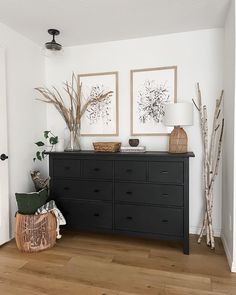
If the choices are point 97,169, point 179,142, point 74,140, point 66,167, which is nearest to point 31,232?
point 66,167

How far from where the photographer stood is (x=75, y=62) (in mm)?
3232

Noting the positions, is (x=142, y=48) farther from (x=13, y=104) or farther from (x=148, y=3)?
(x=13, y=104)

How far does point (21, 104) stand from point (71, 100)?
0.64 m

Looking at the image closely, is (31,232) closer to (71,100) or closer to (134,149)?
(134,149)

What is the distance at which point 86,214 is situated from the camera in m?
2.73

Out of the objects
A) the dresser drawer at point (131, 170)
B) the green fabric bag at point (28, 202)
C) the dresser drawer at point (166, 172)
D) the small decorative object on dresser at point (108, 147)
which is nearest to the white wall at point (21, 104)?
the green fabric bag at point (28, 202)

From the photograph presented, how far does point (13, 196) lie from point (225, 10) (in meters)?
2.96

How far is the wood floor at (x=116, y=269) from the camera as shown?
6.17ft

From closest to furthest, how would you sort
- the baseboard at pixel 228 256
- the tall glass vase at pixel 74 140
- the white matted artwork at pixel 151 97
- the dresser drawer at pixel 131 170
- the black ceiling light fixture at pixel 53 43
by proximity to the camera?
the baseboard at pixel 228 256 → the dresser drawer at pixel 131 170 → the black ceiling light fixture at pixel 53 43 → the white matted artwork at pixel 151 97 → the tall glass vase at pixel 74 140

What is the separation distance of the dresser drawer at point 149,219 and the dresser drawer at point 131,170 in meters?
0.31

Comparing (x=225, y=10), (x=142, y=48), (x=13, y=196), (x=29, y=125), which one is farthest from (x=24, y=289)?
(x=225, y=10)

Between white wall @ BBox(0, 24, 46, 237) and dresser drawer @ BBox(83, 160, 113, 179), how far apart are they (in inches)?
32.5

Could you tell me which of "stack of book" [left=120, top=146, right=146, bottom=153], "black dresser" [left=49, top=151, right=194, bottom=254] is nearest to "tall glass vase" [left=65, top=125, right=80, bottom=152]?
"black dresser" [left=49, top=151, right=194, bottom=254]

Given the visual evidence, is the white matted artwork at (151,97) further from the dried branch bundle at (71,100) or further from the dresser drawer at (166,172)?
the dresser drawer at (166,172)
